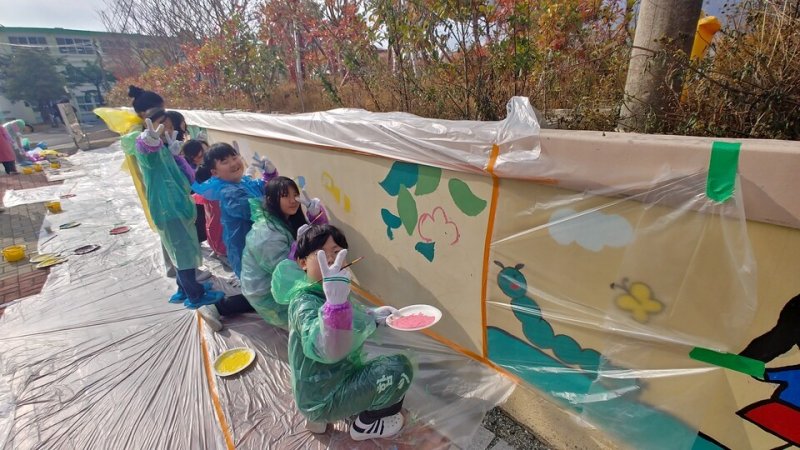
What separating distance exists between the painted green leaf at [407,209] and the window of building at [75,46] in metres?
41.1

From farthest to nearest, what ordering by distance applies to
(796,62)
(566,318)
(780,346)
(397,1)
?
(397,1), (566,318), (796,62), (780,346)

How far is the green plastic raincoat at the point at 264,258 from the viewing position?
2.38 metres

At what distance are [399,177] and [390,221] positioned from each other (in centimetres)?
34

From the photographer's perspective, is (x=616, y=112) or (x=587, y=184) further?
(x=616, y=112)

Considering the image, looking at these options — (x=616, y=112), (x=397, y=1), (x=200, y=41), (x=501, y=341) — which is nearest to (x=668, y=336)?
(x=501, y=341)

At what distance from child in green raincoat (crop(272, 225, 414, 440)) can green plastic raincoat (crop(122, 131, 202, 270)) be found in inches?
60.9

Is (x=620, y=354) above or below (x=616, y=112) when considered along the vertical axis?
below

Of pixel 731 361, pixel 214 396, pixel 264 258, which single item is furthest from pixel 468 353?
pixel 214 396

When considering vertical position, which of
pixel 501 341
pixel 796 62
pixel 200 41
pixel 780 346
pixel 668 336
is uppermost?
pixel 200 41

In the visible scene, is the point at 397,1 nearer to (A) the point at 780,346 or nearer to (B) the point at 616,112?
(B) the point at 616,112

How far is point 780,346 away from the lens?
114cm

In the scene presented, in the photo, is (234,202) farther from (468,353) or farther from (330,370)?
(468,353)

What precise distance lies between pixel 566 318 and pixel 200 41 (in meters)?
11.9

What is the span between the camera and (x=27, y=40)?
3086cm
